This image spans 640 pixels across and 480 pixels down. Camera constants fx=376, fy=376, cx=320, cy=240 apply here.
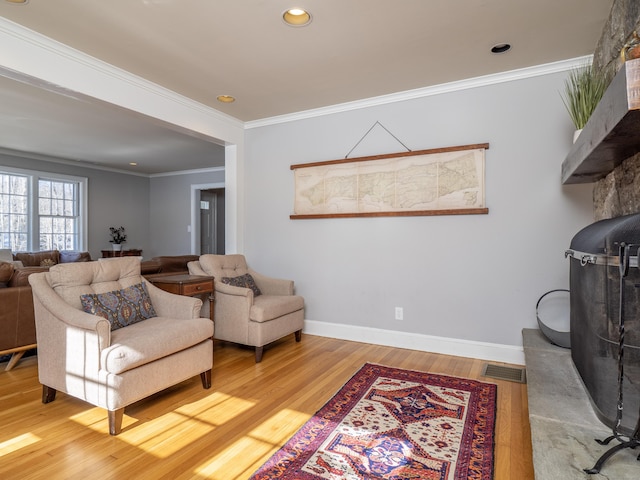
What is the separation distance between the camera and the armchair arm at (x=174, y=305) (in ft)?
8.98

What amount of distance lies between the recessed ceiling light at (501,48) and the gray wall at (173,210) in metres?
5.70

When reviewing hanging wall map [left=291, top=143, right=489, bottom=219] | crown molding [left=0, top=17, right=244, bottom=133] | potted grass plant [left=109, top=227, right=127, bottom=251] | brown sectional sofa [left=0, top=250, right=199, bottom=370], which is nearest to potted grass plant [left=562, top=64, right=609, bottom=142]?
hanging wall map [left=291, top=143, right=489, bottom=219]

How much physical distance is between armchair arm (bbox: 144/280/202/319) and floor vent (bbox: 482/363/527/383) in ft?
7.46

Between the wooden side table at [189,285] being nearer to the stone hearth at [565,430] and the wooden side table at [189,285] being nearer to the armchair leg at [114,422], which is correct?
the armchair leg at [114,422]

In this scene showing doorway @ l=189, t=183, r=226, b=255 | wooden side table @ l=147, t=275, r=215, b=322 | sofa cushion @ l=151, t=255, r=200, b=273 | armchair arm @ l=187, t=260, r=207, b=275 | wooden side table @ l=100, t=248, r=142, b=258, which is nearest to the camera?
wooden side table @ l=147, t=275, r=215, b=322

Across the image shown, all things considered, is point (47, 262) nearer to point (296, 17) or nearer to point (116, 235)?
point (116, 235)

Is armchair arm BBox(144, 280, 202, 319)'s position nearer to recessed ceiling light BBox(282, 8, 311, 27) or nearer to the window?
recessed ceiling light BBox(282, 8, 311, 27)

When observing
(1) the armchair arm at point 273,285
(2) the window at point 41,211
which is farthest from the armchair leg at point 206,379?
(2) the window at point 41,211

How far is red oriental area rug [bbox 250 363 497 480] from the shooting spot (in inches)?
69.1

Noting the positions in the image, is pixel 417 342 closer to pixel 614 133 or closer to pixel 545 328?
pixel 545 328

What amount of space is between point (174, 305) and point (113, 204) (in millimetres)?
6034

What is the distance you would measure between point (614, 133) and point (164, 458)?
248 cm

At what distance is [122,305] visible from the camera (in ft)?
8.45

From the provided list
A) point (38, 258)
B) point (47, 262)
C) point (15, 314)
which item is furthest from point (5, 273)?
point (38, 258)
